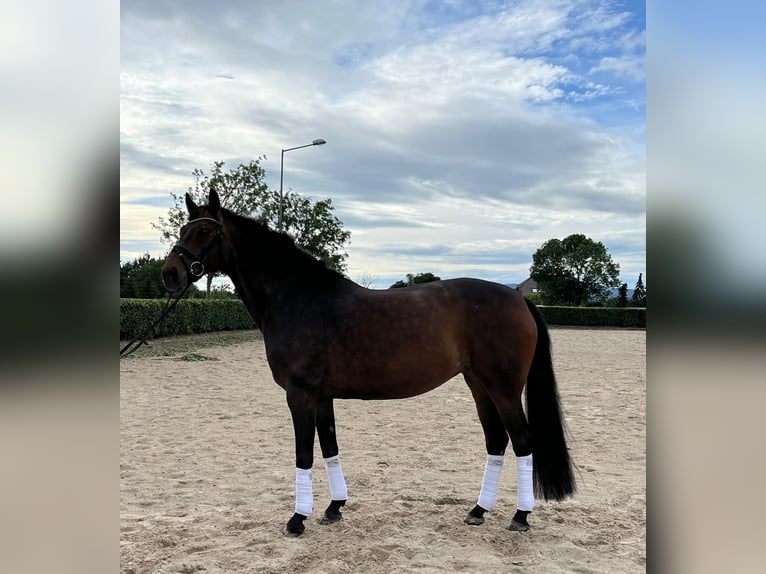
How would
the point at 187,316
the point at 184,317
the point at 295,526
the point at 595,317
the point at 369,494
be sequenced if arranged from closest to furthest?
the point at 295,526, the point at 369,494, the point at 184,317, the point at 187,316, the point at 595,317

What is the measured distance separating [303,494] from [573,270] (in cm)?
4507

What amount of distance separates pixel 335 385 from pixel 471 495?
1.63 meters

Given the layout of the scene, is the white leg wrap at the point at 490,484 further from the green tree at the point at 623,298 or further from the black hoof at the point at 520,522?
the green tree at the point at 623,298

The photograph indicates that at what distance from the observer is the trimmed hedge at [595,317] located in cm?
2938

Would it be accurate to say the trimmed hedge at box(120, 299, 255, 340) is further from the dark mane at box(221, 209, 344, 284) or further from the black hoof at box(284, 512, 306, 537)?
the black hoof at box(284, 512, 306, 537)

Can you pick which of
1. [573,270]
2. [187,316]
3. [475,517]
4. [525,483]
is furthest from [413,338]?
[573,270]

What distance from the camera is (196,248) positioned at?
353 cm

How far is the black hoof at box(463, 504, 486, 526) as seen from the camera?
11.9ft

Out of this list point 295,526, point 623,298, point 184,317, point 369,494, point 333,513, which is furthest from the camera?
point 623,298

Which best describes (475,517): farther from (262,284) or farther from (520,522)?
(262,284)

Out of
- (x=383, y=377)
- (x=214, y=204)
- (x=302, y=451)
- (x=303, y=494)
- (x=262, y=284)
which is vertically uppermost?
(x=214, y=204)

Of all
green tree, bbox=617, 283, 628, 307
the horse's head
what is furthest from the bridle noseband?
green tree, bbox=617, 283, 628, 307
